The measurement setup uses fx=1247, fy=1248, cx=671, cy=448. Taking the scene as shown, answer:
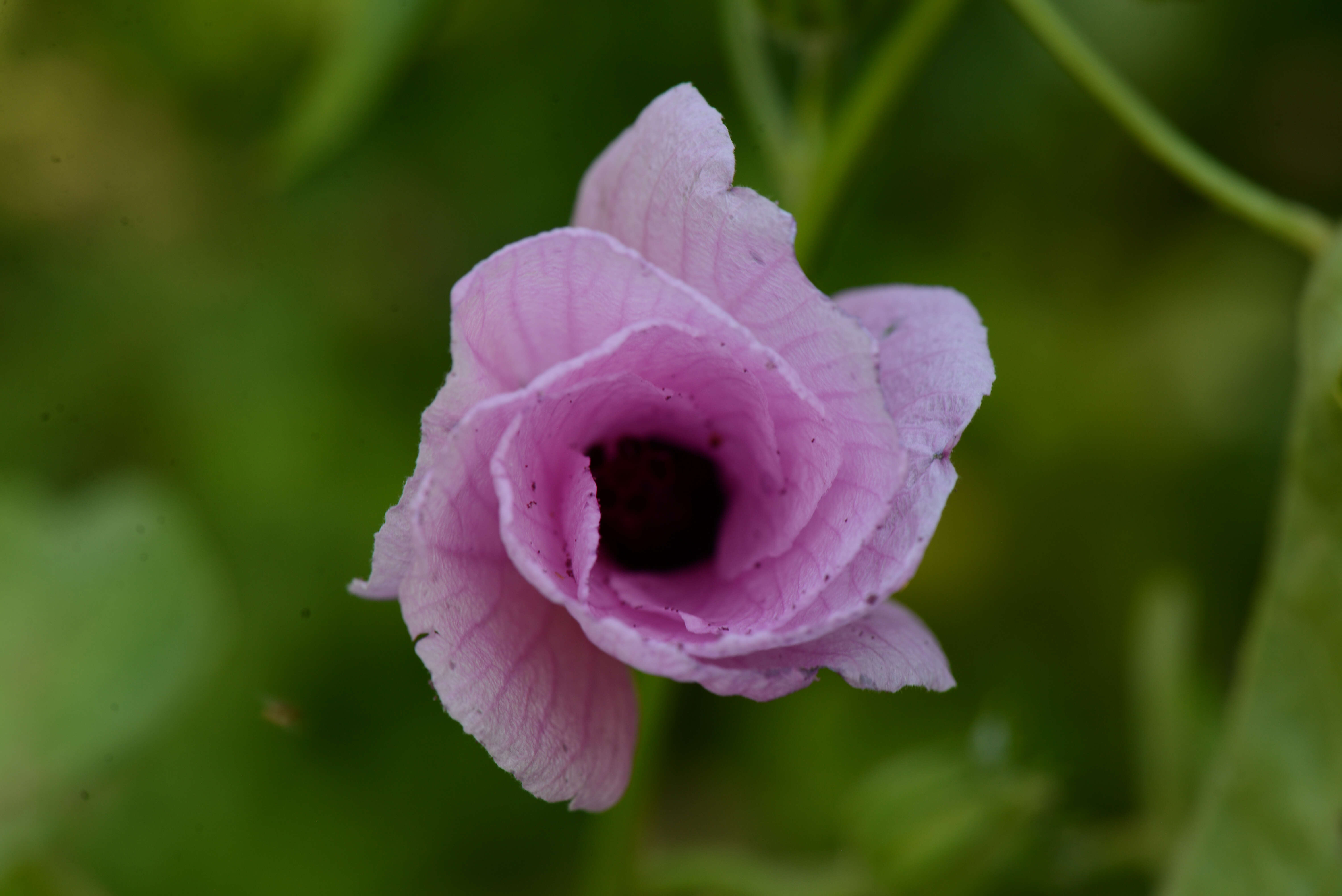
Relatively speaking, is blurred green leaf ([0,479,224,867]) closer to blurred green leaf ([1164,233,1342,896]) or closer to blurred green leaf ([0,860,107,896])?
blurred green leaf ([0,860,107,896])

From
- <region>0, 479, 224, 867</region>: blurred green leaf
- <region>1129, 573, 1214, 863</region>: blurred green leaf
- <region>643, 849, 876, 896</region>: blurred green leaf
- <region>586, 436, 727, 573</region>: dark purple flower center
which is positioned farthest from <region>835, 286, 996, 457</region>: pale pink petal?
<region>0, 479, 224, 867</region>: blurred green leaf

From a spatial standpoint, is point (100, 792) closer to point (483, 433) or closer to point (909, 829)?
point (909, 829)

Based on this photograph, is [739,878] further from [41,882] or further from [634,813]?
[41,882]

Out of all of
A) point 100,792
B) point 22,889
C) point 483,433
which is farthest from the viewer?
point 100,792

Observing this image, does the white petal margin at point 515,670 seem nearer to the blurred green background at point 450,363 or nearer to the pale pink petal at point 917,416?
the pale pink petal at point 917,416

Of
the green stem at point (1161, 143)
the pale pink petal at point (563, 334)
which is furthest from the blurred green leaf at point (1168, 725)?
the pale pink petal at point (563, 334)

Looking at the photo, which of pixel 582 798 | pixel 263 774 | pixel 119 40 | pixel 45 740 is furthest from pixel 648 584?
pixel 119 40
